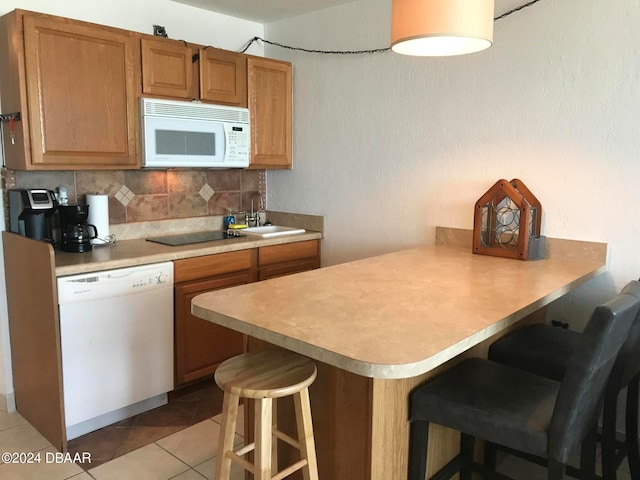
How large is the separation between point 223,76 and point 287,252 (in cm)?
118

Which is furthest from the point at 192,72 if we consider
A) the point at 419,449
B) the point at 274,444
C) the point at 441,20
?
the point at 419,449

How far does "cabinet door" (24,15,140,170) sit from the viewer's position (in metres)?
2.48

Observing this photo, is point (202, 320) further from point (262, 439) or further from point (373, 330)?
point (373, 330)

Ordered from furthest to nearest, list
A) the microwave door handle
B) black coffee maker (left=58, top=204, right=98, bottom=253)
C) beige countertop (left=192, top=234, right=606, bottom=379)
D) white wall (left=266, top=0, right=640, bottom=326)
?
the microwave door handle < black coffee maker (left=58, top=204, right=98, bottom=253) < white wall (left=266, top=0, right=640, bottom=326) < beige countertop (left=192, top=234, right=606, bottom=379)

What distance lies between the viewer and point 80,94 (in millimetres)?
2629

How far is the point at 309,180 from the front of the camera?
3.68m

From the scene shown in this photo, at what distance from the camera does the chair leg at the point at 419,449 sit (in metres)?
1.63

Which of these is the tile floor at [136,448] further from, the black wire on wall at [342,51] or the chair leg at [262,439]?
the black wire on wall at [342,51]

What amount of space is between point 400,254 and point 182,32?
78.1 inches

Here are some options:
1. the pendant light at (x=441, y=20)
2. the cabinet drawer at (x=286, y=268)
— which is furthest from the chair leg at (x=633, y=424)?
the cabinet drawer at (x=286, y=268)

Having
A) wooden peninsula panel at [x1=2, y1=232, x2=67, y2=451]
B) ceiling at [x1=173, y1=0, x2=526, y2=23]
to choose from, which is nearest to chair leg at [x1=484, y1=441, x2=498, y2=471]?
wooden peninsula panel at [x1=2, y1=232, x2=67, y2=451]

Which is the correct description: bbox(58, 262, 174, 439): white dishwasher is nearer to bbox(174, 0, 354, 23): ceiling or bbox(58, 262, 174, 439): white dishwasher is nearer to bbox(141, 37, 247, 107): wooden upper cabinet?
bbox(141, 37, 247, 107): wooden upper cabinet

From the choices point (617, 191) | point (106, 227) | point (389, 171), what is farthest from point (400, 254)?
point (106, 227)

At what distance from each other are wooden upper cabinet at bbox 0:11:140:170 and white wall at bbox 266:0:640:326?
1.25 m
